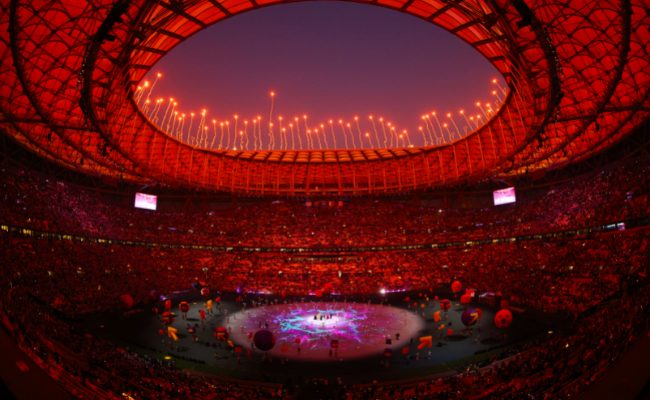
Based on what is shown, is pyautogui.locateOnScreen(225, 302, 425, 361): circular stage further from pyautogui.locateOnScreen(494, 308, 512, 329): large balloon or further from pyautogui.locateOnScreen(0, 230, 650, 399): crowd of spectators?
pyautogui.locateOnScreen(494, 308, 512, 329): large balloon

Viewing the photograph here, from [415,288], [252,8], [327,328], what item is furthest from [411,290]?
[252,8]

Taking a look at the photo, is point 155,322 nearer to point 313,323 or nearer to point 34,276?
point 34,276

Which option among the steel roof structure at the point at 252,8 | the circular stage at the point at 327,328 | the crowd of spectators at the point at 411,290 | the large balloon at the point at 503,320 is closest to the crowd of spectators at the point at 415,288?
the crowd of spectators at the point at 411,290

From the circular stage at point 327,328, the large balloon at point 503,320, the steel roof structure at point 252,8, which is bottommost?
the circular stage at point 327,328

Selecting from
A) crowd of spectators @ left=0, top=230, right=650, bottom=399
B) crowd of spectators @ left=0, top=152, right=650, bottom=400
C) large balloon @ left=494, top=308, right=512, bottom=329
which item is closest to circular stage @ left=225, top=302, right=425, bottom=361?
crowd of spectators @ left=0, top=152, right=650, bottom=400

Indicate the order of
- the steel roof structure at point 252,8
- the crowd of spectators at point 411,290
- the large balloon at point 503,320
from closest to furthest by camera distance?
the crowd of spectators at point 411,290 < the steel roof structure at point 252,8 < the large balloon at point 503,320

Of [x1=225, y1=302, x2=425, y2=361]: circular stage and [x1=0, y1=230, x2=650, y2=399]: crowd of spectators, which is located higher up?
[x1=0, y1=230, x2=650, y2=399]: crowd of spectators

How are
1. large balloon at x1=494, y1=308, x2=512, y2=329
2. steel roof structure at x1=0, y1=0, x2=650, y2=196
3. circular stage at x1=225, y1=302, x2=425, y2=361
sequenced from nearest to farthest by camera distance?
steel roof structure at x1=0, y1=0, x2=650, y2=196 → large balloon at x1=494, y1=308, x2=512, y2=329 → circular stage at x1=225, y1=302, x2=425, y2=361

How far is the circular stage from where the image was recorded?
87.5 ft

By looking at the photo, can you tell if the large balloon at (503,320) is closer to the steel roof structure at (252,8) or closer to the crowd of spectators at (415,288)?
the crowd of spectators at (415,288)

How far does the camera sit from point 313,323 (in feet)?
115

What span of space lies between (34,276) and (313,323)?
77.3ft

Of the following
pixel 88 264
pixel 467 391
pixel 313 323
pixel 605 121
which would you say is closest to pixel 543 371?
pixel 467 391

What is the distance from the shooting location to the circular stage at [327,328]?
26.7 meters
